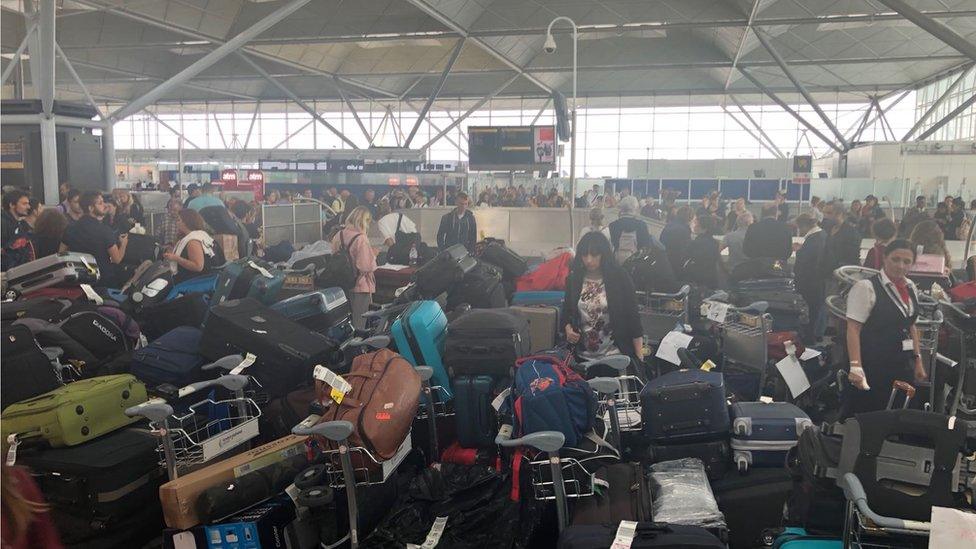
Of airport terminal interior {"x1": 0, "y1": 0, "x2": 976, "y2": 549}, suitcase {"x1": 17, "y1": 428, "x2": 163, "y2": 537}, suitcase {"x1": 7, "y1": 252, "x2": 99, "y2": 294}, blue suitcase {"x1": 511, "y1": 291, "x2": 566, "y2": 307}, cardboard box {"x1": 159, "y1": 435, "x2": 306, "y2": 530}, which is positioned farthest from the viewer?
blue suitcase {"x1": 511, "y1": 291, "x2": 566, "y2": 307}

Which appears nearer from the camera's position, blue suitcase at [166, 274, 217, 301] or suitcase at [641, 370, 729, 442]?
suitcase at [641, 370, 729, 442]

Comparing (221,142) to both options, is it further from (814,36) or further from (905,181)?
(905,181)

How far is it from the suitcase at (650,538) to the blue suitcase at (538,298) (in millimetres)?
4157

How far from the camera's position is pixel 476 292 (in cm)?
702

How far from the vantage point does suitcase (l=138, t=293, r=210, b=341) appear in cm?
612

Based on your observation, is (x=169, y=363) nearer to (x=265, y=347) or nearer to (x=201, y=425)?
(x=201, y=425)

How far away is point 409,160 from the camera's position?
32656mm

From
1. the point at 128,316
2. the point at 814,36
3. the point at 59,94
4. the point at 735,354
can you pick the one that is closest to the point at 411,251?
the point at 128,316

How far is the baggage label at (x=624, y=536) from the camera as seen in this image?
2.98 meters

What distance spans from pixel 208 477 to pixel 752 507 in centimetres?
276

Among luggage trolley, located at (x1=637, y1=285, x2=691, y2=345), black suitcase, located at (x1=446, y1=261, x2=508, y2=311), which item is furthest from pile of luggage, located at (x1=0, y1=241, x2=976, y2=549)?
black suitcase, located at (x1=446, y1=261, x2=508, y2=311)

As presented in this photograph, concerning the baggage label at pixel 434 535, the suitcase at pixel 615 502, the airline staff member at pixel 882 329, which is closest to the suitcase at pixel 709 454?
the suitcase at pixel 615 502

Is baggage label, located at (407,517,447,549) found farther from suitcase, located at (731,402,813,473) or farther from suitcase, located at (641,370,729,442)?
suitcase, located at (731,402,813,473)

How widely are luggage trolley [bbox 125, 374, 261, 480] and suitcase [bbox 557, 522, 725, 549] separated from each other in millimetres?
2041
